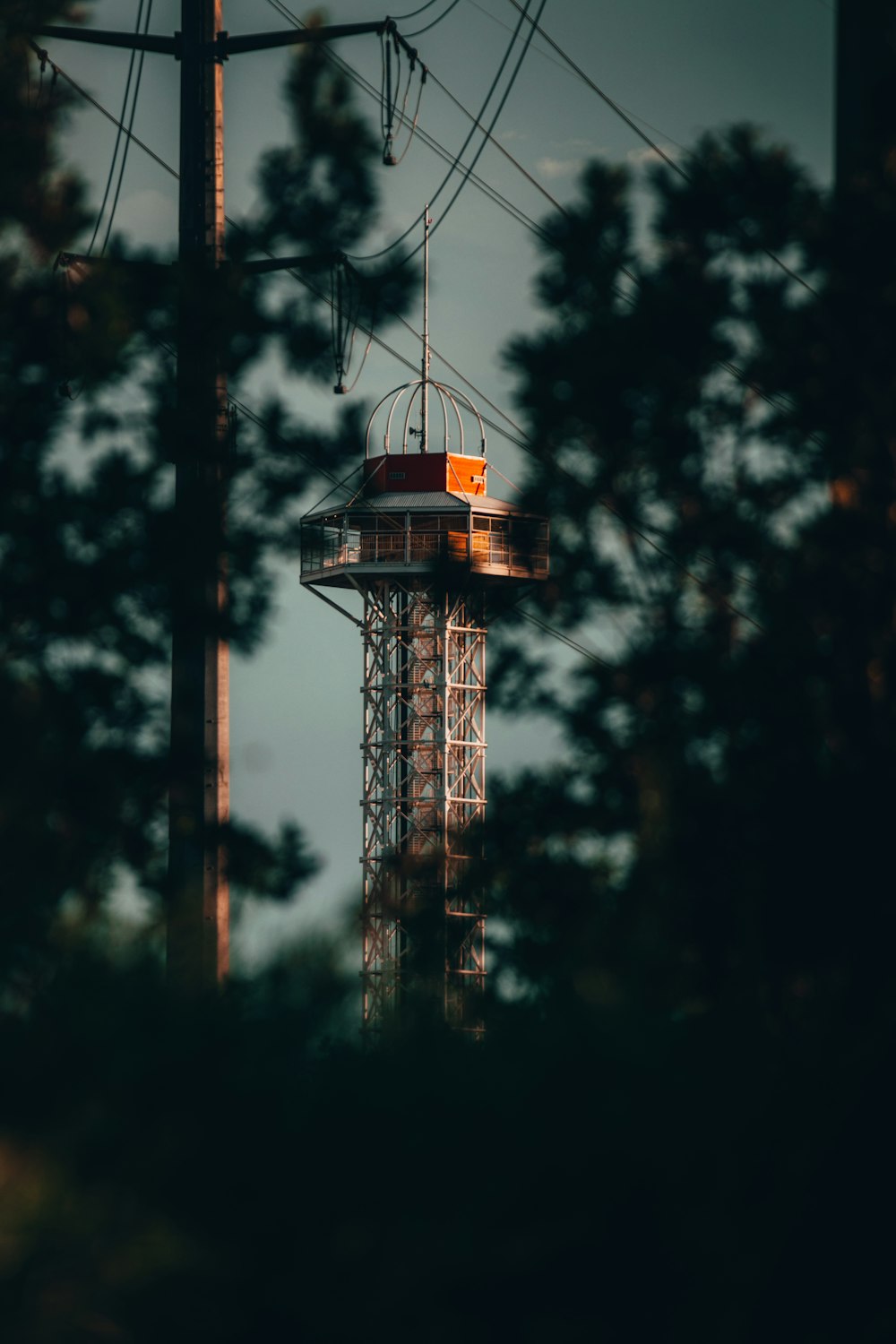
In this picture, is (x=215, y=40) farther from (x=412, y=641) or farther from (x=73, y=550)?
(x=412, y=641)

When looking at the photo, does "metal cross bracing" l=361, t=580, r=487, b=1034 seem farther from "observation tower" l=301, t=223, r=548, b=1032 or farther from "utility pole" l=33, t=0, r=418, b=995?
"utility pole" l=33, t=0, r=418, b=995

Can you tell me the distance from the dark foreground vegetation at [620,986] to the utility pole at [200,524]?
1.35m

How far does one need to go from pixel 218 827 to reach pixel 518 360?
4570mm

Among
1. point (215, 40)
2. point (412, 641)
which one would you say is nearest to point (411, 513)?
point (412, 641)

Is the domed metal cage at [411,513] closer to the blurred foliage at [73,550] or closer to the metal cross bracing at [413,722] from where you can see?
the metal cross bracing at [413,722]

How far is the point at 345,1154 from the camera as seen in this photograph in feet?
19.5

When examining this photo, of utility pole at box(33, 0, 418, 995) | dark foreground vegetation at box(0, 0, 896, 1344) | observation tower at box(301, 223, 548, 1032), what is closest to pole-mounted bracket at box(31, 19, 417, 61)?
utility pole at box(33, 0, 418, 995)

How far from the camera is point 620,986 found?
6062mm

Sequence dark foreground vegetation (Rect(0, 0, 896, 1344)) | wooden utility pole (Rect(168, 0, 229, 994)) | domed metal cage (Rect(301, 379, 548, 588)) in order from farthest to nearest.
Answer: domed metal cage (Rect(301, 379, 548, 588))
wooden utility pole (Rect(168, 0, 229, 994))
dark foreground vegetation (Rect(0, 0, 896, 1344))

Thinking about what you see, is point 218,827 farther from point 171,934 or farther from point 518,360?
point 518,360

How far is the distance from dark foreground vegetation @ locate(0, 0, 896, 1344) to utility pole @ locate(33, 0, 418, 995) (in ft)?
4.44

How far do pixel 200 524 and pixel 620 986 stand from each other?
14.4 ft

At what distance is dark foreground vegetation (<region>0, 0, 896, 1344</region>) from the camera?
536 cm

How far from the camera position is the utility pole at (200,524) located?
31.0ft
